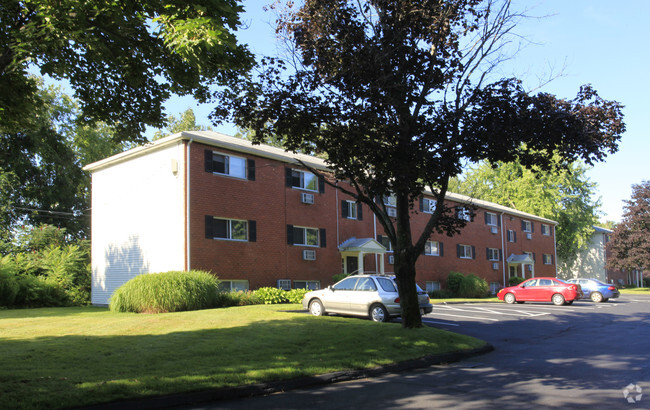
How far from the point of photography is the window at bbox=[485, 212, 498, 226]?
43125 mm

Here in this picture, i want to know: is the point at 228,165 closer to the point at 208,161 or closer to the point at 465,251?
the point at 208,161

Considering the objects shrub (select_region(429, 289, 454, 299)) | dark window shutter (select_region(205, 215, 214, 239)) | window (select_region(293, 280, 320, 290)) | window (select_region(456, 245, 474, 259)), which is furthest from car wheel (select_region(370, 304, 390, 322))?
window (select_region(456, 245, 474, 259))

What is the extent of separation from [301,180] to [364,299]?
11348mm

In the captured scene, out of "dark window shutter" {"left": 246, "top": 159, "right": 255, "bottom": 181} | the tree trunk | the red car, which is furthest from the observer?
the red car

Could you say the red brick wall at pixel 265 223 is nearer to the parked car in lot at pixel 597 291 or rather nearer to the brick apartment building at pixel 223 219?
the brick apartment building at pixel 223 219

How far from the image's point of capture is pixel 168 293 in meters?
18.0

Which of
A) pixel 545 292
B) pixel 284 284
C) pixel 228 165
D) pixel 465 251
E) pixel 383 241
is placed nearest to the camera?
pixel 228 165

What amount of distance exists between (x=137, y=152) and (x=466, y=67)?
53.1 feet

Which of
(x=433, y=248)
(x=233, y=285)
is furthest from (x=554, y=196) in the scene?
(x=233, y=285)

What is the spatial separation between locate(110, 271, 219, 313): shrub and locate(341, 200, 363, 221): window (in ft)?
36.0

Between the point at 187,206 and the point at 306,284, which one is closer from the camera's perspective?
the point at 187,206

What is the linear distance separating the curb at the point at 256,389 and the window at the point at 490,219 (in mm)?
34355

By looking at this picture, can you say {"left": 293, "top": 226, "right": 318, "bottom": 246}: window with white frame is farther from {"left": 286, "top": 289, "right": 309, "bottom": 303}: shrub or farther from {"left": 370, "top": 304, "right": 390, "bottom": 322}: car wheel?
{"left": 370, "top": 304, "right": 390, "bottom": 322}: car wheel

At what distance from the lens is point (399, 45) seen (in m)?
11.2
